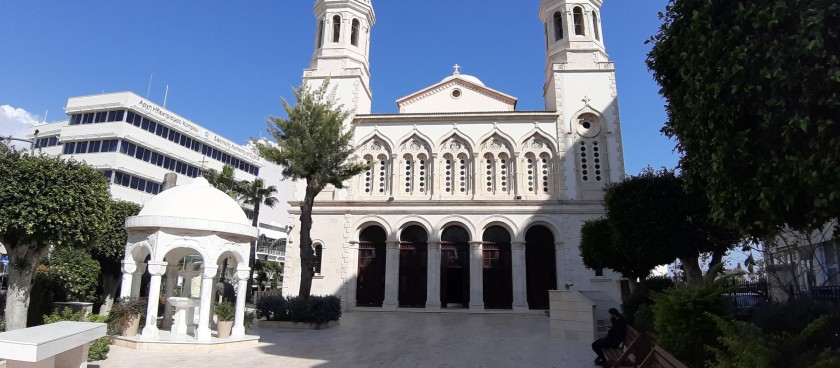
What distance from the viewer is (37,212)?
32.6ft

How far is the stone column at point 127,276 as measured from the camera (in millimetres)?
11762

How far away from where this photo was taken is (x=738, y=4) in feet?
19.0

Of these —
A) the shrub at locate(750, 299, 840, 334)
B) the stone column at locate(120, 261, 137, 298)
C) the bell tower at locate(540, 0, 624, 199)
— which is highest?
the bell tower at locate(540, 0, 624, 199)

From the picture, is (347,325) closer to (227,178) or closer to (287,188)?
(227,178)

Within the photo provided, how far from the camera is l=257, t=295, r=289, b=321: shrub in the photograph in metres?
16.3

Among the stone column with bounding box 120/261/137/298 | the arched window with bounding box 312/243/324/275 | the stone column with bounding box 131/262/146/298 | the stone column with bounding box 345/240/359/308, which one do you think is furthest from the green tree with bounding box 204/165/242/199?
the stone column with bounding box 120/261/137/298

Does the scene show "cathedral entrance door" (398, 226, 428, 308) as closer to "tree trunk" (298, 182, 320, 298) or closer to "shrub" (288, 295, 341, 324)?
"tree trunk" (298, 182, 320, 298)

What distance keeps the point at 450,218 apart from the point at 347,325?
29.3 feet

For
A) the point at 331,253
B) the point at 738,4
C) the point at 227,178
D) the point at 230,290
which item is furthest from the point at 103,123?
the point at 738,4

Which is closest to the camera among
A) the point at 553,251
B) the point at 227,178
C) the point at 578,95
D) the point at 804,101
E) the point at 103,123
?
the point at 804,101

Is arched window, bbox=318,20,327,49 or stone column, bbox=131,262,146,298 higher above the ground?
arched window, bbox=318,20,327,49

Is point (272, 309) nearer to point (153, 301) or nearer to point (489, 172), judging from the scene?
point (153, 301)

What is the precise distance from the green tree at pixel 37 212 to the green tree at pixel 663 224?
13486mm

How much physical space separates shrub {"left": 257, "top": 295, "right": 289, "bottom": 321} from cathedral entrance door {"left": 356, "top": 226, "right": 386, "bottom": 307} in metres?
7.85
